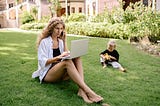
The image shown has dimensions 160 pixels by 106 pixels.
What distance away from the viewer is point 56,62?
4.57 m

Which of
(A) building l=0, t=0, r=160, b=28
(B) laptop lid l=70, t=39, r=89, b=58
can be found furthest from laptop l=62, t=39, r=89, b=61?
(A) building l=0, t=0, r=160, b=28

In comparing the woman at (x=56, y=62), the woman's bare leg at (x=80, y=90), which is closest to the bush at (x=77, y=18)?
the woman at (x=56, y=62)

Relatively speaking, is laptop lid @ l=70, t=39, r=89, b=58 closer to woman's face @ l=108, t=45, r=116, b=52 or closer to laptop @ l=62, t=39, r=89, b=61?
laptop @ l=62, t=39, r=89, b=61

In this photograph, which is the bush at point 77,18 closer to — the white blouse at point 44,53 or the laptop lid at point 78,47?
the white blouse at point 44,53

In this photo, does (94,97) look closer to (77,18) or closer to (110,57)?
(110,57)

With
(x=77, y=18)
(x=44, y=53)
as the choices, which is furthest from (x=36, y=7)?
(x=44, y=53)

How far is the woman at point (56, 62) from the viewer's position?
4.11 metres

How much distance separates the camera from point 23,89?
182 inches

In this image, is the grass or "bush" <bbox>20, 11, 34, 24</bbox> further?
"bush" <bbox>20, 11, 34, 24</bbox>

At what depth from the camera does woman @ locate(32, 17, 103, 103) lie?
4105 millimetres

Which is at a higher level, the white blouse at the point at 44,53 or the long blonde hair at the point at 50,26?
the long blonde hair at the point at 50,26

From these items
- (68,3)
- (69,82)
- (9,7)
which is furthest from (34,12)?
(69,82)

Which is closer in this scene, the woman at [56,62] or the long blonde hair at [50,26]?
the woman at [56,62]

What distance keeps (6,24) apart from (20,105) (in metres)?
27.7
